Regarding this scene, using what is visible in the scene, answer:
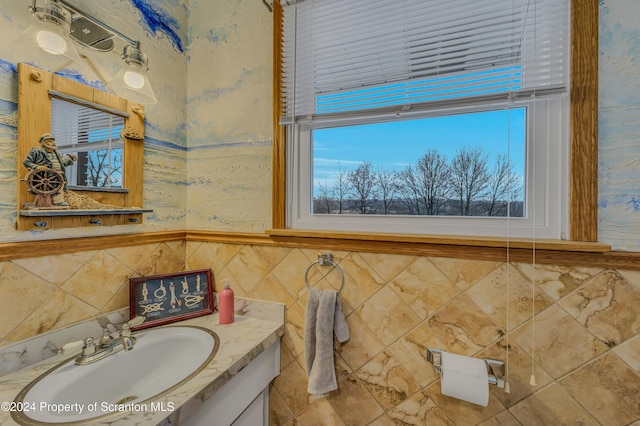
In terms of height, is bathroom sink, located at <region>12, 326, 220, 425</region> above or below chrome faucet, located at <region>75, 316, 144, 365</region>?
below

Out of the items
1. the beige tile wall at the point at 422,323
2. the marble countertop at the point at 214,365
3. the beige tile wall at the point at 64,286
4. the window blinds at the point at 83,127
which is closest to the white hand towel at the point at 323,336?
the beige tile wall at the point at 422,323

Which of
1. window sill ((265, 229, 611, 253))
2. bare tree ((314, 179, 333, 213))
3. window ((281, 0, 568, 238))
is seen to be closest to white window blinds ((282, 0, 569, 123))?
window ((281, 0, 568, 238))

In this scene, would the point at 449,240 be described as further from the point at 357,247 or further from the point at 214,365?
the point at 214,365

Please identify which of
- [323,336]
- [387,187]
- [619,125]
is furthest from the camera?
[387,187]

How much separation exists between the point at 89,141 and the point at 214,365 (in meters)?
0.96

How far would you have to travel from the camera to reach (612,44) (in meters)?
0.82

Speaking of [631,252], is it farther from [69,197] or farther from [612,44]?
[69,197]

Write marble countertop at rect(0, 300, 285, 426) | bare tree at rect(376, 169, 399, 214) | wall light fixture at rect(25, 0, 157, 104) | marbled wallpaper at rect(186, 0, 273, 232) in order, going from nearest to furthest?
marble countertop at rect(0, 300, 285, 426) → wall light fixture at rect(25, 0, 157, 104) → bare tree at rect(376, 169, 399, 214) → marbled wallpaper at rect(186, 0, 273, 232)

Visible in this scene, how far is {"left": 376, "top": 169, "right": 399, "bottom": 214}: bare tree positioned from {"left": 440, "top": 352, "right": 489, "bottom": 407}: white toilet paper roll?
0.60m

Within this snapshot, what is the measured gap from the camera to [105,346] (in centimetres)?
94

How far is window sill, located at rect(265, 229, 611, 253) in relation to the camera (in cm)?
81

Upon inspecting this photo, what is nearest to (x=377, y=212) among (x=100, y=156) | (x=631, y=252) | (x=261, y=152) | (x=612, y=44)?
(x=261, y=152)

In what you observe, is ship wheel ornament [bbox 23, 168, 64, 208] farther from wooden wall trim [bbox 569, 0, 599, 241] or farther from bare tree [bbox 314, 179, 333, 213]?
wooden wall trim [bbox 569, 0, 599, 241]

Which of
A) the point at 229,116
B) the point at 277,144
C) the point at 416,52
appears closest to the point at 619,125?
the point at 416,52
